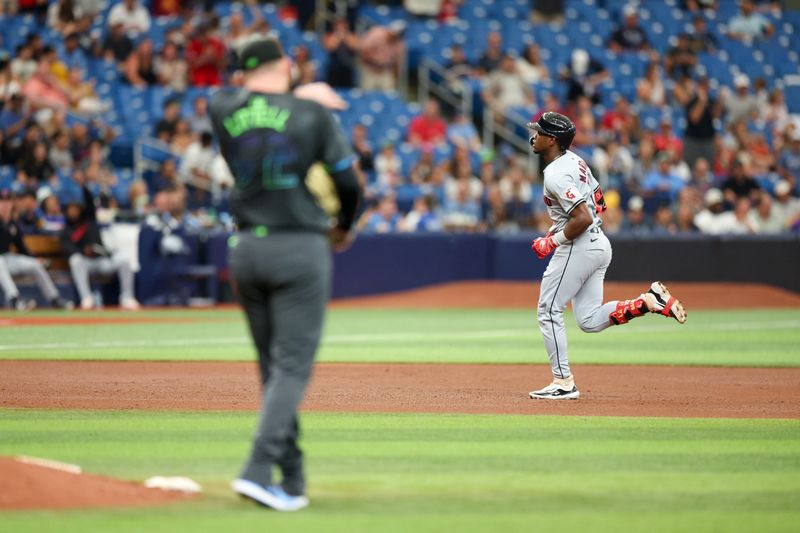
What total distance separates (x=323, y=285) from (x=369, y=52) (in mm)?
22298

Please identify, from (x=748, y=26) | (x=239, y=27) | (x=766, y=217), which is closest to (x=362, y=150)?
(x=239, y=27)

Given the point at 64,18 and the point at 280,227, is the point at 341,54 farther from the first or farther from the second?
the point at 280,227

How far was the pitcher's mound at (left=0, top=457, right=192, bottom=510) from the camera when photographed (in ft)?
19.7

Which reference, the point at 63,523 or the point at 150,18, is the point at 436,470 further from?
the point at 150,18

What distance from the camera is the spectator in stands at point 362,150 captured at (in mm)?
25172

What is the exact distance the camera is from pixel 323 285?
20.0 feet

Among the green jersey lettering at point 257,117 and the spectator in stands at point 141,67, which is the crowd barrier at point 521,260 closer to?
the spectator in stands at point 141,67

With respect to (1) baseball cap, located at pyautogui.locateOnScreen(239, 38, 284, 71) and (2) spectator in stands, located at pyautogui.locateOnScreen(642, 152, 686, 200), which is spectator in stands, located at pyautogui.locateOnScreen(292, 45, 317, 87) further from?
(1) baseball cap, located at pyautogui.locateOnScreen(239, 38, 284, 71)

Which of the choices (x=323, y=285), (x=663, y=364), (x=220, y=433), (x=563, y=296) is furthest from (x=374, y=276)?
(x=323, y=285)

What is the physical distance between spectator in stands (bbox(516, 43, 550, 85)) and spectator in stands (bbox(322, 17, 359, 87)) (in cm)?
373

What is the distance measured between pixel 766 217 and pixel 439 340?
11032mm

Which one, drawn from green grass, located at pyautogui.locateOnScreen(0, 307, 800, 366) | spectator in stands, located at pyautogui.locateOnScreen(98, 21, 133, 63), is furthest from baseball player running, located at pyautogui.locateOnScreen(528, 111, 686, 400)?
spectator in stands, located at pyautogui.locateOnScreen(98, 21, 133, 63)

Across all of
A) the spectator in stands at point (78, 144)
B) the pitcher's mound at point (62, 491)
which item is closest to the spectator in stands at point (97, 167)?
the spectator in stands at point (78, 144)

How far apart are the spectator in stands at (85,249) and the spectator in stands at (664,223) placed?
9933 millimetres
